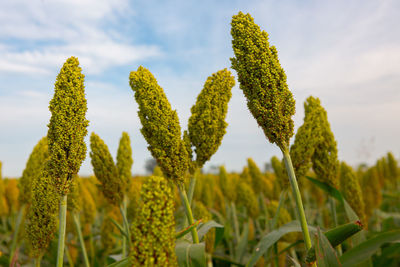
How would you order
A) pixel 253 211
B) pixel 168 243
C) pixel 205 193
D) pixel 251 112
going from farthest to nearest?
pixel 205 193, pixel 253 211, pixel 251 112, pixel 168 243

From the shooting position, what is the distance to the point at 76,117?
73.7 inches

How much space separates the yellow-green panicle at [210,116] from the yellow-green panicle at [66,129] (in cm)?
79

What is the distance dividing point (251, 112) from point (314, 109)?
139 centimetres

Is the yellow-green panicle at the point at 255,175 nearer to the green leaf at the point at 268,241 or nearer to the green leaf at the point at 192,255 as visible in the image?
the green leaf at the point at 268,241

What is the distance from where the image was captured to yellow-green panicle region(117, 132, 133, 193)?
309cm

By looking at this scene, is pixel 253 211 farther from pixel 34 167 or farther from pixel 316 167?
pixel 34 167

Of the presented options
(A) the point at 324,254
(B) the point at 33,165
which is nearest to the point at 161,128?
(A) the point at 324,254

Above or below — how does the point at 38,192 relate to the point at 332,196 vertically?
above

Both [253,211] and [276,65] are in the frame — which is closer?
[276,65]

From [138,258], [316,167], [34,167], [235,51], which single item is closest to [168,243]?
[138,258]

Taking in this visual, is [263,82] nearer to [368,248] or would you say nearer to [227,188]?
[368,248]

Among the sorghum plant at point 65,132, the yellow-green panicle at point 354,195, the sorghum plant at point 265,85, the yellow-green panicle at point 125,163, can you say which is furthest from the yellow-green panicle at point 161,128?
the yellow-green panicle at point 354,195

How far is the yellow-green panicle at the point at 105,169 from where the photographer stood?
9.40 ft

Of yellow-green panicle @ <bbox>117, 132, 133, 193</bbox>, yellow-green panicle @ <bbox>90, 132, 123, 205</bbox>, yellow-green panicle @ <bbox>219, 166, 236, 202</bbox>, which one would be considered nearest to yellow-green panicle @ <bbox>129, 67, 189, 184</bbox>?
yellow-green panicle @ <bbox>90, 132, 123, 205</bbox>
